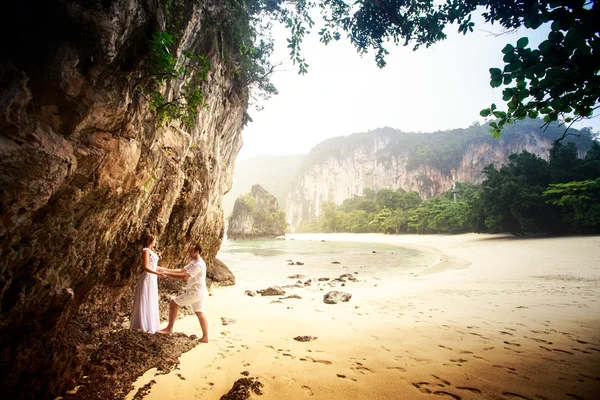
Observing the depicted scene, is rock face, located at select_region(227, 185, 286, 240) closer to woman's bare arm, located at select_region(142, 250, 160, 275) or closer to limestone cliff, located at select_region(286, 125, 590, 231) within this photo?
limestone cliff, located at select_region(286, 125, 590, 231)

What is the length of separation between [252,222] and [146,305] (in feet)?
219

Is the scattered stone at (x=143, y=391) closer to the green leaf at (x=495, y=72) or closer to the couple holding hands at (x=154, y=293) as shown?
the couple holding hands at (x=154, y=293)

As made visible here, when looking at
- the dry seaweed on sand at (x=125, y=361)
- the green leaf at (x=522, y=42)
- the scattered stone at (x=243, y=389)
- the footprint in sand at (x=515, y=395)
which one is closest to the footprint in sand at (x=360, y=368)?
the scattered stone at (x=243, y=389)

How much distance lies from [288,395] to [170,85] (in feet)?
15.6

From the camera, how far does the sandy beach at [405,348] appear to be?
2814 millimetres

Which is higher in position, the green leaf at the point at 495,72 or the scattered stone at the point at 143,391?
the green leaf at the point at 495,72

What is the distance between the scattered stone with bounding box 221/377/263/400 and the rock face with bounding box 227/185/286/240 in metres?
66.1

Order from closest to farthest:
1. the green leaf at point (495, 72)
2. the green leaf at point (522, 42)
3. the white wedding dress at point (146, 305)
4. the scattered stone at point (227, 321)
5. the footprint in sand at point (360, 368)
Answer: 1. the green leaf at point (522, 42)
2. the green leaf at point (495, 72)
3. the footprint in sand at point (360, 368)
4. the white wedding dress at point (146, 305)
5. the scattered stone at point (227, 321)

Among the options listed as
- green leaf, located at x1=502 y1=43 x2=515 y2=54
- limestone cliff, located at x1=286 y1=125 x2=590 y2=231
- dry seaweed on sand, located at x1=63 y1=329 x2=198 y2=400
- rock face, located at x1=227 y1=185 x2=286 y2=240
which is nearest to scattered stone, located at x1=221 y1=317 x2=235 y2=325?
dry seaweed on sand, located at x1=63 y1=329 x2=198 y2=400

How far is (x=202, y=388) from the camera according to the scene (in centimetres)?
286

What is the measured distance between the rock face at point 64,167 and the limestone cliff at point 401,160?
78997 mm

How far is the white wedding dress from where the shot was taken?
12.9 ft

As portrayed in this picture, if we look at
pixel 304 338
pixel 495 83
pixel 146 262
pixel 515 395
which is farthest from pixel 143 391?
pixel 495 83

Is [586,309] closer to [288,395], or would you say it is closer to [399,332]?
[399,332]
